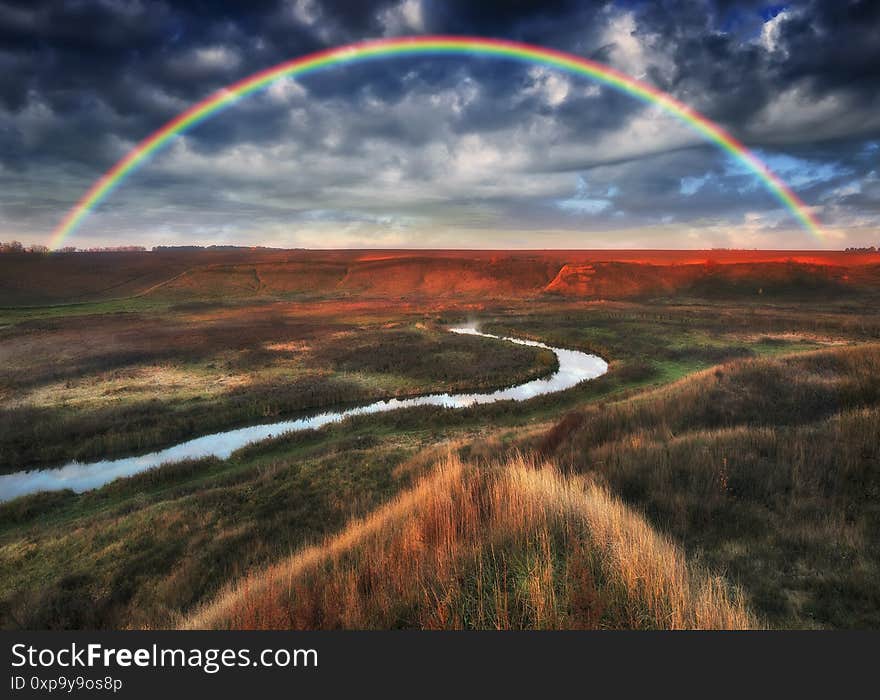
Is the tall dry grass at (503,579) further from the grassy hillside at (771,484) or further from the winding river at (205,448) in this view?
the winding river at (205,448)

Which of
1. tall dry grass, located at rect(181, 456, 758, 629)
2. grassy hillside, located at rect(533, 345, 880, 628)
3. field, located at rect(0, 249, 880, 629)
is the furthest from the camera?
grassy hillside, located at rect(533, 345, 880, 628)

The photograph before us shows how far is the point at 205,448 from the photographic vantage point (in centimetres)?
1911

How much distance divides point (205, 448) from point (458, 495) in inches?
670

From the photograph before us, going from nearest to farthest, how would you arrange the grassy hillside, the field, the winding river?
the field → the grassy hillside → the winding river

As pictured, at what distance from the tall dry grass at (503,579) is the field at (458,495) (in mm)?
27

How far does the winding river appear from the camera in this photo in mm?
15859

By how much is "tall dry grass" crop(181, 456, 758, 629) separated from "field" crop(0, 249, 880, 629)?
3 cm

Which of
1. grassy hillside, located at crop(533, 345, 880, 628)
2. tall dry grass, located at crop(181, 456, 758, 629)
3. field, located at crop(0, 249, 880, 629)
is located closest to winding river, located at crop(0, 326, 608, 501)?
field, located at crop(0, 249, 880, 629)

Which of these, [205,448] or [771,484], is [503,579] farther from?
[205,448]

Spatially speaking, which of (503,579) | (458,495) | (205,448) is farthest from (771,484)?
(205,448)

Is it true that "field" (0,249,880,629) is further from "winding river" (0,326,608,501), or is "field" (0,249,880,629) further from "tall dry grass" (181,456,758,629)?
"winding river" (0,326,608,501)

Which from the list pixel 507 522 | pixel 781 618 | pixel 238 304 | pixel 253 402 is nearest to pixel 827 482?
pixel 781 618

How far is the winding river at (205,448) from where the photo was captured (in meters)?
15.9

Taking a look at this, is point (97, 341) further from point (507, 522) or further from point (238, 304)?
point (507, 522)
